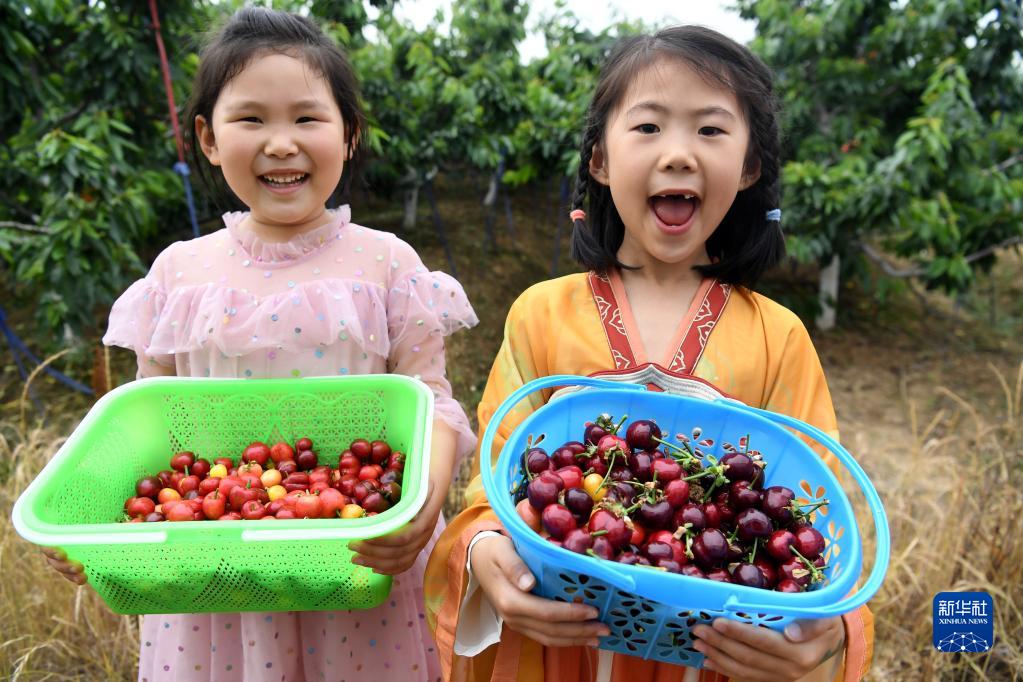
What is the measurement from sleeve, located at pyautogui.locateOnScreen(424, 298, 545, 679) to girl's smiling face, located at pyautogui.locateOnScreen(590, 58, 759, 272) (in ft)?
0.97

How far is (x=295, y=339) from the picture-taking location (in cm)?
140

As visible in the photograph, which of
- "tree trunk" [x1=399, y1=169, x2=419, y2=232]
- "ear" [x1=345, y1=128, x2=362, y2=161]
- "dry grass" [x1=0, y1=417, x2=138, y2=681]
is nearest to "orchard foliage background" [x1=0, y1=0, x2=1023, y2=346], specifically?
"tree trunk" [x1=399, y1=169, x2=419, y2=232]

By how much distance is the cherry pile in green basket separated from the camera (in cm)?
122

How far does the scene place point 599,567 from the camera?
81 cm

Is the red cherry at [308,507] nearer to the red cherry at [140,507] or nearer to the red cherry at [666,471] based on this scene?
the red cherry at [140,507]

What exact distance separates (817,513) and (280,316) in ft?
3.35

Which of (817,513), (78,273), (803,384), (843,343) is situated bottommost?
(843,343)

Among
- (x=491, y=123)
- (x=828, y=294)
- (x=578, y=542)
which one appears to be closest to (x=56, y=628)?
(x=578, y=542)

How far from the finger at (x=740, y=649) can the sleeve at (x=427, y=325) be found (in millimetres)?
679

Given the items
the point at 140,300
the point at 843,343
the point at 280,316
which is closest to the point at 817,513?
the point at 280,316

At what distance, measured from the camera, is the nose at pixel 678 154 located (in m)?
1.17

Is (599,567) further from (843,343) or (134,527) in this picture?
(843,343)

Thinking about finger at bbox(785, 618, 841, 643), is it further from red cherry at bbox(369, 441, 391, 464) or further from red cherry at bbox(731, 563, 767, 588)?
red cherry at bbox(369, 441, 391, 464)

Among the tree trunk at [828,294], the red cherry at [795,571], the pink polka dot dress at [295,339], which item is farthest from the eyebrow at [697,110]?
the tree trunk at [828,294]
